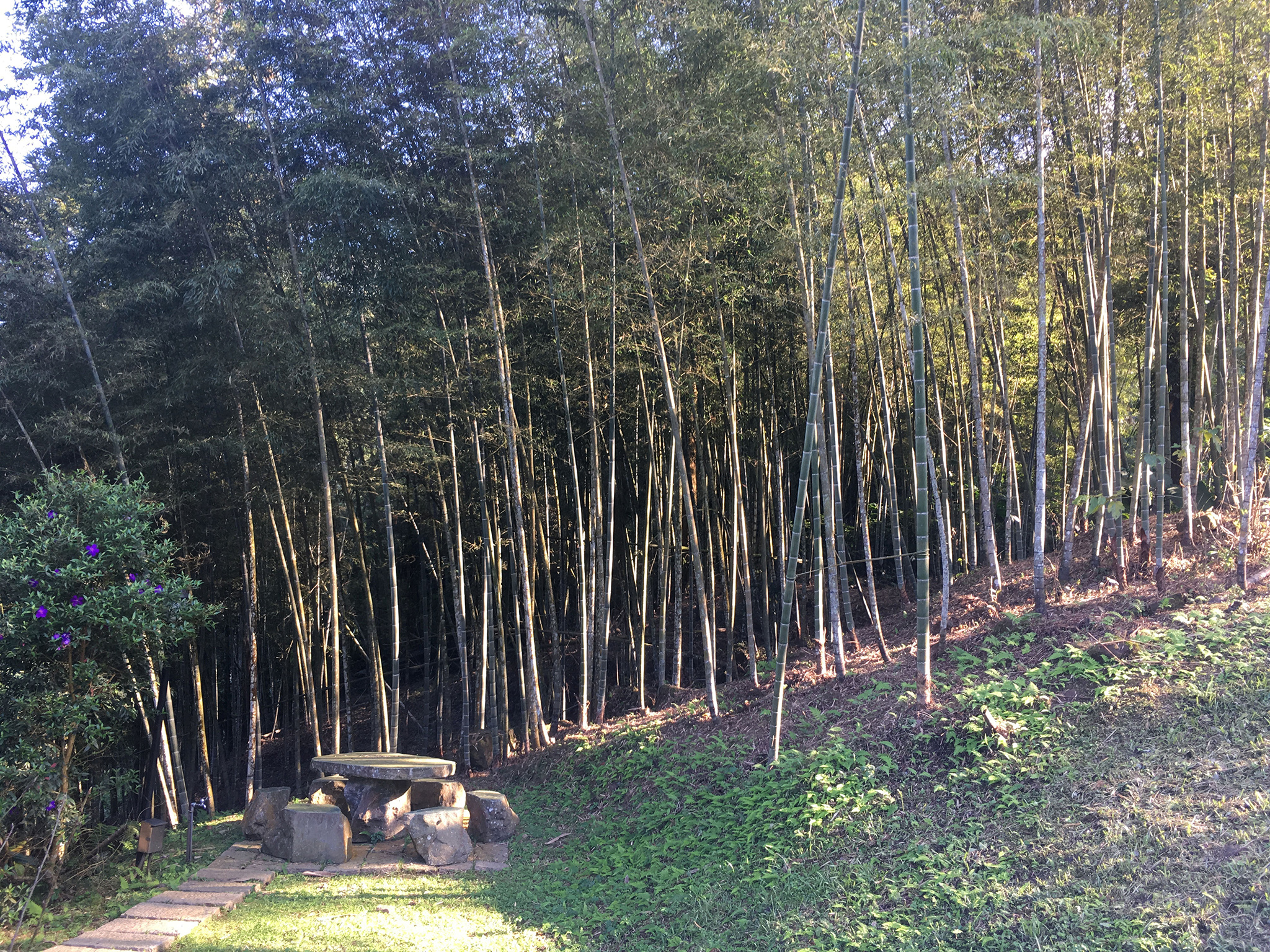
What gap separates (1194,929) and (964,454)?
24.7 ft

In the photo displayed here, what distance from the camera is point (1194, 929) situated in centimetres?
282

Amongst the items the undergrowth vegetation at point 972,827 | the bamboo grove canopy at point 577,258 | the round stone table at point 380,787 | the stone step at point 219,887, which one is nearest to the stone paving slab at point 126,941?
the stone step at point 219,887

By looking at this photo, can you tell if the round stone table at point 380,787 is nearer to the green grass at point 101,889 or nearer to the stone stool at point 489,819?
the stone stool at point 489,819

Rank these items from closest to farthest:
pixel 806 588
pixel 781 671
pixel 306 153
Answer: pixel 781 671 < pixel 306 153 < pixel 806 588

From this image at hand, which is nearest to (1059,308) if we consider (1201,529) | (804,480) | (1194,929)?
(1201,529)

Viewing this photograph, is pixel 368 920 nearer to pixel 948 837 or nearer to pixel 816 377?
pixel 948 837

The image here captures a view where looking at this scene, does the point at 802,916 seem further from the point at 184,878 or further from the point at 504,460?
the point at 504,460

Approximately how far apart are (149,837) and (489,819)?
7.20 ft

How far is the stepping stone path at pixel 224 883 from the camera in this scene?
3.89 meters

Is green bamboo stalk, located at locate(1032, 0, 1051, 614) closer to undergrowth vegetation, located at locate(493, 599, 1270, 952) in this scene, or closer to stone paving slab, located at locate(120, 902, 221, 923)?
undergrowth vegetation, located at locate(493, 599, 1270, 952)

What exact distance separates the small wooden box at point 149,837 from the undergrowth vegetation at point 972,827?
2.32 metres

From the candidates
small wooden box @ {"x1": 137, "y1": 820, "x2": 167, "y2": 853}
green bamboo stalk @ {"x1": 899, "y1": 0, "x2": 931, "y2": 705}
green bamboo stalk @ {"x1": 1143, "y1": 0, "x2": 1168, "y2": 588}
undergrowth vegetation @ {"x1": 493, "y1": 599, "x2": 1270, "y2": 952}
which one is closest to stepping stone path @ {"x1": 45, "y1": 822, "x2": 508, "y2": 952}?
small wooden box @ {"x1": 137, "y1": 820, "x2": 167, "y2": 853}

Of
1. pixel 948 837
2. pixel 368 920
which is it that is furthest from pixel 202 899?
pixel 948 837

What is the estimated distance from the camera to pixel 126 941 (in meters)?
3.84
